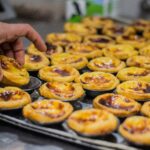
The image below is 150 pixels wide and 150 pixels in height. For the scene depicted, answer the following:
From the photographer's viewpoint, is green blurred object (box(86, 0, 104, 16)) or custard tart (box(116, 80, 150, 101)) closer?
custard tart (box(116, 80, 150, 101))

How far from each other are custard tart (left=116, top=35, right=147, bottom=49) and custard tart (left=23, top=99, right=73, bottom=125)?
95 cm

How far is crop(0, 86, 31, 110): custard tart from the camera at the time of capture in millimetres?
1283

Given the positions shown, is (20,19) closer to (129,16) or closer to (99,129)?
(129,16)

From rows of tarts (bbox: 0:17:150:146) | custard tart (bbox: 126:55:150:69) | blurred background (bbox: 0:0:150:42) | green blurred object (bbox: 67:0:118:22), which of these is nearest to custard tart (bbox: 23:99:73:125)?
rows of tarts (bbox: 0:17:150:146)

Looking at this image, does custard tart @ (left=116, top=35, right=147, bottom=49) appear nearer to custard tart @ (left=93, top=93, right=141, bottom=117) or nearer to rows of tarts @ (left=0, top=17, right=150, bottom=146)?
rows of tarts @ (left=0, top=17, right=150, bottom=146)

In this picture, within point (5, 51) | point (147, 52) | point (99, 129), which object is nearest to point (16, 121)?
point (99, 129)

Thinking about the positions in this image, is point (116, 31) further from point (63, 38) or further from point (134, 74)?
point (134, 74)

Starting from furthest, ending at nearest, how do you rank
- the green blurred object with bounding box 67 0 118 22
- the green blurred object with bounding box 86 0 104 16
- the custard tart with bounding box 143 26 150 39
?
the green blurred object with bounding box 86 0 104 16 → the green blurred object with bounding box 67 0 118 22 → the custard tart with bounding box 143 26 150 39

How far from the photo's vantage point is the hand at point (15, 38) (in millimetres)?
1490

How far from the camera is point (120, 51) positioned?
6.42 ft

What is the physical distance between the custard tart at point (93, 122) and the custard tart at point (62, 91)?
17 cm

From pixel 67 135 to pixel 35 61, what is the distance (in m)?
0.67

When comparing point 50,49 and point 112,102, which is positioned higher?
point 50,49

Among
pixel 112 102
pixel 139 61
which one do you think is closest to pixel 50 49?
pixel 139 61
